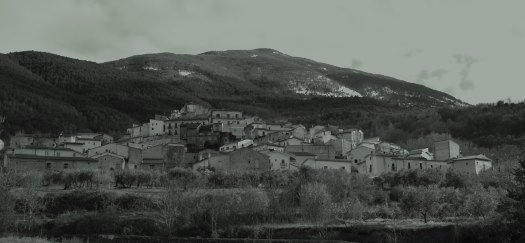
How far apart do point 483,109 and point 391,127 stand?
2077cm

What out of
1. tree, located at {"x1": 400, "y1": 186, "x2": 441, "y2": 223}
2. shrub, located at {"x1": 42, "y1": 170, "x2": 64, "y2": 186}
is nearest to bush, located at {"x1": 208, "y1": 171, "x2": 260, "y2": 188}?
shrub, located at {"x1": 42, "y1": 170, "x2": 64, "y2": 186}

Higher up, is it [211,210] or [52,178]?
[52,178]

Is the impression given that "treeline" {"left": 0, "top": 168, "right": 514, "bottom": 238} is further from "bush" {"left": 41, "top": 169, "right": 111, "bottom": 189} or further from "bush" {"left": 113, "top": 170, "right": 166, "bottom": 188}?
"bush" {"left": 113, "top": 170, "right": 166, "bottom": 188}

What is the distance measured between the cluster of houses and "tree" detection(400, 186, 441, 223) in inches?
759

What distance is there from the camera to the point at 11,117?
138 meters

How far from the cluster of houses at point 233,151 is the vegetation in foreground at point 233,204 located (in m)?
9.44

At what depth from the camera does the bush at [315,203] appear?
5762 centimetres

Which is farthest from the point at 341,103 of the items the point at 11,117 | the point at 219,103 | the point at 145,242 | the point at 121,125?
the point at 145,242

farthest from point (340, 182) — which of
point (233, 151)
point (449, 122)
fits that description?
point (449, 122)

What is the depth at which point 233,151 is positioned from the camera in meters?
84.0

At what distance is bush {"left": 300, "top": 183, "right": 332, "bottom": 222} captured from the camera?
189ft

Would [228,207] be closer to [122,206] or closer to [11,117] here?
[122,206]

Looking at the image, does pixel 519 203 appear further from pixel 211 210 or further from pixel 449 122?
pixel 449 122

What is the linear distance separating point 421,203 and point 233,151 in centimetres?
3157
